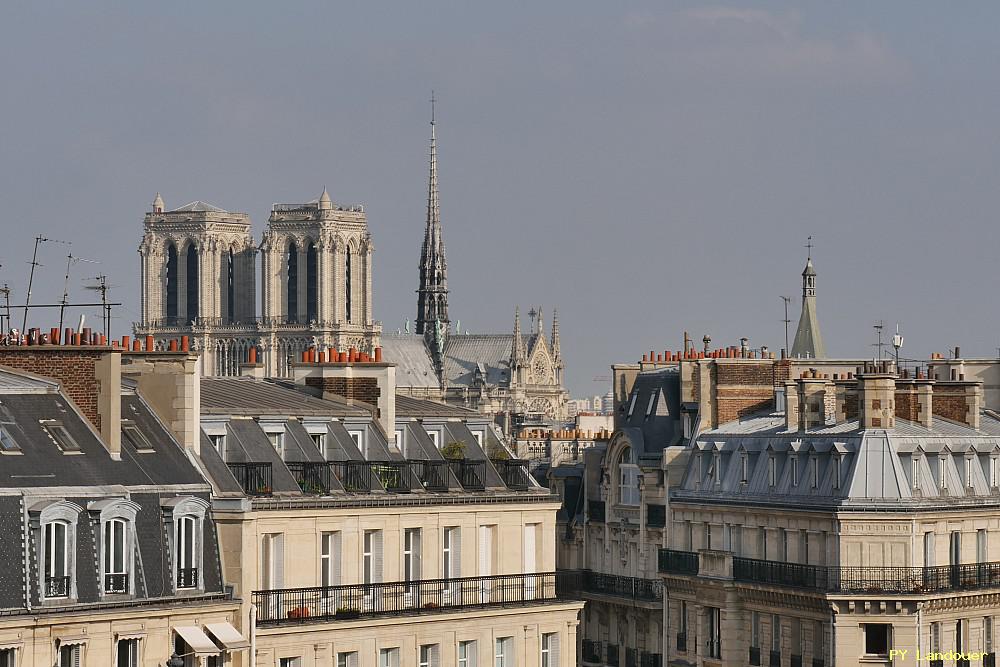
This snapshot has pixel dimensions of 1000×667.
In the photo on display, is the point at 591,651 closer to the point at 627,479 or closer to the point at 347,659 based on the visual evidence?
the point at 627,479

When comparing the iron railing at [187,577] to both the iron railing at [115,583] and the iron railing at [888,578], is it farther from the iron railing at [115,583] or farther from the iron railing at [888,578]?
the iron railing at [888,578]

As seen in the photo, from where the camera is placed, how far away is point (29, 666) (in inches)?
1356

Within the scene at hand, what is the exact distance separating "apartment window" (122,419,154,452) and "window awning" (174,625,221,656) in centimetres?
332

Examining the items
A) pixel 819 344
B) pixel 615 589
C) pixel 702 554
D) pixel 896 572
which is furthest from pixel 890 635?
pixel 819 344

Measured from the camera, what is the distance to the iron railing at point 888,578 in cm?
5394

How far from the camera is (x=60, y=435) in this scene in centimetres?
3766

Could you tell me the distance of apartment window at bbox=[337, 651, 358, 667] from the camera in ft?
136

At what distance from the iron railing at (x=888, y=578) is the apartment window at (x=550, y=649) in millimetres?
10858

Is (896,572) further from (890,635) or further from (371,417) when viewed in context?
(371,417)

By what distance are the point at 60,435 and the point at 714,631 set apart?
2498 cm

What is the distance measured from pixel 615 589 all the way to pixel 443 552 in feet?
69.1

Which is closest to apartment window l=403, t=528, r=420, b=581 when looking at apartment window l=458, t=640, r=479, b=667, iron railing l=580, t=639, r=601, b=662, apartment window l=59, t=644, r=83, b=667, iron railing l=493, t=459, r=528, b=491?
apartment window l=458, t=640, r=479, b=667

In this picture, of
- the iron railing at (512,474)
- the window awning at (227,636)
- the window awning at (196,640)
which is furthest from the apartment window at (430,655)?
the window awning at (196,640)

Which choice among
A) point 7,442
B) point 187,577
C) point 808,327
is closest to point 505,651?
point 187,577
